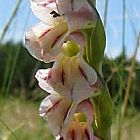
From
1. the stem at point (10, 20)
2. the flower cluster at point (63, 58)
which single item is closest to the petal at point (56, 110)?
the flower cluster at point (63, 58)

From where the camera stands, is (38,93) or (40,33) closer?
(40,33)

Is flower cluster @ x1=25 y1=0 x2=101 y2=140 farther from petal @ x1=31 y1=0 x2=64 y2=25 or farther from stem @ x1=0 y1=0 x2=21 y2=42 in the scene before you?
stem @ x1=0 y1=0 x2=21 y2=42

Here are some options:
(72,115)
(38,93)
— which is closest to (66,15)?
(72,115)

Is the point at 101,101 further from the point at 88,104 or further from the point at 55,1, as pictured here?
the point at 55,1

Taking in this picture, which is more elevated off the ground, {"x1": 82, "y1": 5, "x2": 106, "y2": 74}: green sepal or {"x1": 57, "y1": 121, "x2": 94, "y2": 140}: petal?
{"x1": 82, "y1": 5, "x2": 106, "y2": 74}: green sepal

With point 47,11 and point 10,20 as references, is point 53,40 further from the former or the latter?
point 10,20

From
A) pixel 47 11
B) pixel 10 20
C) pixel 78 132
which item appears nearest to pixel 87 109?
pixel 78 132

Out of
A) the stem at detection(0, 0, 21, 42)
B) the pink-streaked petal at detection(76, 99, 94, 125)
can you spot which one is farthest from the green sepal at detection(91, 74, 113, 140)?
the stem at detection(0, 0, 21, 42)
